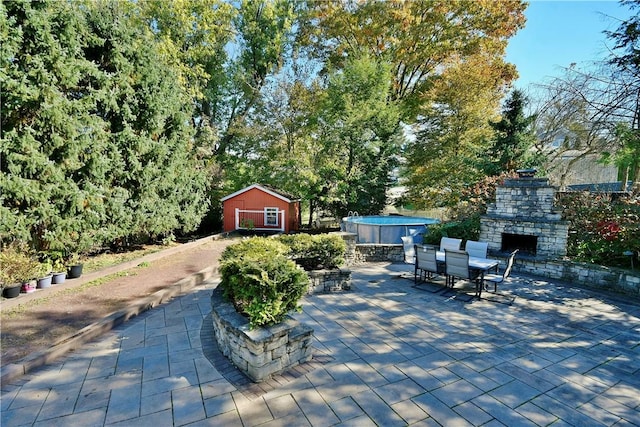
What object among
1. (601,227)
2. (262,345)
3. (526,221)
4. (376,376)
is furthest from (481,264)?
(262,345)

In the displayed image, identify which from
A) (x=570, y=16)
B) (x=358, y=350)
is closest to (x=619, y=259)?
(x=570, y=16)

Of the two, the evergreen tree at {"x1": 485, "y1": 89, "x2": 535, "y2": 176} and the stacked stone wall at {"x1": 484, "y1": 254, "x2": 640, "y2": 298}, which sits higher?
the evergreen tree at {"x1": 485, "y1": 89, "x2": 535, "y2": 176}

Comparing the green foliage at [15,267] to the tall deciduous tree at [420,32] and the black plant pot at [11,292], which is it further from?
the tall deciduous tree at [420,32]

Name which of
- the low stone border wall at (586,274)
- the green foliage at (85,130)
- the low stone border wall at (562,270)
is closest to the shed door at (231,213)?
the green foliage at (85,130)

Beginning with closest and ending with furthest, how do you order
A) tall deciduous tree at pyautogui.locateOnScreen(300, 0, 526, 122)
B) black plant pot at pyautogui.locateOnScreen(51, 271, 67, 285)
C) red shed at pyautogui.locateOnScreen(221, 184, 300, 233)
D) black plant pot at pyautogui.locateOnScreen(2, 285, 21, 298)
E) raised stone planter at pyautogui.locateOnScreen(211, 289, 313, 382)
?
raised stone planter at pyautogui.locateOnScreen(211, 289, 313, 382), black plant pot at pyautogui.locateOnScreen(2, 285, 21, 298), black plant pot at pyautogui.locateOnScreen(51, 271, 67, 285), tall deciduous tree at pyautogui.locateOnScreen(300, 0, 526, 122), red shed at pyautogui.locateOnScreen(221, 184, 300, 233)

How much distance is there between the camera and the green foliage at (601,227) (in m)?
6.50

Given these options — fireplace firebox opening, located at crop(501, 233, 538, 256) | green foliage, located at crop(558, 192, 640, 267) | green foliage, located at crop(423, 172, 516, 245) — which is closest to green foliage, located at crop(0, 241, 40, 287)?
green foliage, located at crop(423, 172, 516, 245)

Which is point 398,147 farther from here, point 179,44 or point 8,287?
point 8,287

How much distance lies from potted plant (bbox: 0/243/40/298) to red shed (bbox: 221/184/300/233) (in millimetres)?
9195

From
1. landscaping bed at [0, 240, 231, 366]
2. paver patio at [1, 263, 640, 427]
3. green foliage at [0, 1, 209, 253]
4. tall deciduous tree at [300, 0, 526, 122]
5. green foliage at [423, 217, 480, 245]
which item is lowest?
paver patio at [1, 263, 640, 427]

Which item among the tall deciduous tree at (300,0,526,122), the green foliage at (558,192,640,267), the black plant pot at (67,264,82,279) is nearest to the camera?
the green foliage at (558,192,640,267)

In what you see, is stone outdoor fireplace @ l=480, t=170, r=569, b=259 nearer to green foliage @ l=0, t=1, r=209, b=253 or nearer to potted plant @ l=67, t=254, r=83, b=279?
potted plant @ l=67, t=254, r=83, b=279

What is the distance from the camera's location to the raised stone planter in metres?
3.18

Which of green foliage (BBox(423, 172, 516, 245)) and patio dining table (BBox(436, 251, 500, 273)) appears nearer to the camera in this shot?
patio dining table (BBox(436, 251, 500, 273))
